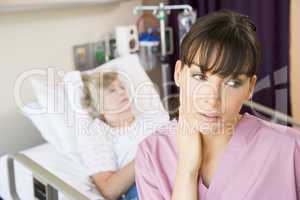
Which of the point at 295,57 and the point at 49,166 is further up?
the point at 295,57

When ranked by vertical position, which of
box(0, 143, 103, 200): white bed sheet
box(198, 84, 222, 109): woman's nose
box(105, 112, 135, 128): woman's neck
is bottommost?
box(0, 143, 103, 200): white bed sheet

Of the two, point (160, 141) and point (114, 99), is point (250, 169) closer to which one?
point (160, 141)

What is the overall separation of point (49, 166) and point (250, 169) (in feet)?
3.07

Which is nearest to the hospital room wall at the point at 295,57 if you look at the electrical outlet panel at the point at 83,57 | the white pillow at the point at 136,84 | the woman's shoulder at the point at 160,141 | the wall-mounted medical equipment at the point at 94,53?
the white pillow at the point at 136,84

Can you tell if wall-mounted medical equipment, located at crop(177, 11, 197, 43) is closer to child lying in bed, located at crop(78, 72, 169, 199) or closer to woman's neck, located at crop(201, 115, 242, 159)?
child lying in bed, located at crop(78, 72, 169, 199)

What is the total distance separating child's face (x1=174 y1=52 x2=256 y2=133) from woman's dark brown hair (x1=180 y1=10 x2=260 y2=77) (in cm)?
2

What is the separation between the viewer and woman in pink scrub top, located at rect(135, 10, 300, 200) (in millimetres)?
1081

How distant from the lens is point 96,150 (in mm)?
1764

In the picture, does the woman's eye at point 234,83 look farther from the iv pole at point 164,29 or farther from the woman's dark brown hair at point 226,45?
the iv pole at point 164,29

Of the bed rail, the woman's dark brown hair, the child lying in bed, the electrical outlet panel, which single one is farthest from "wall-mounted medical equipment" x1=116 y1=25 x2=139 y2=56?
the woman's dark brown hair

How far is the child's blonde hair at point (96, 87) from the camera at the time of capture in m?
1.93

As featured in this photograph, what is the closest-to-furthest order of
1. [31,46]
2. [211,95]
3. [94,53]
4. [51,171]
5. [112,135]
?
[211,95] → [51,171] → [112,135] → [31,46] → [94,53]

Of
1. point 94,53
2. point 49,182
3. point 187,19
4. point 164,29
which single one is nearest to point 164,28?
→ point 164,29

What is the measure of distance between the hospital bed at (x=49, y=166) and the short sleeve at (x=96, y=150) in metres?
0.07
